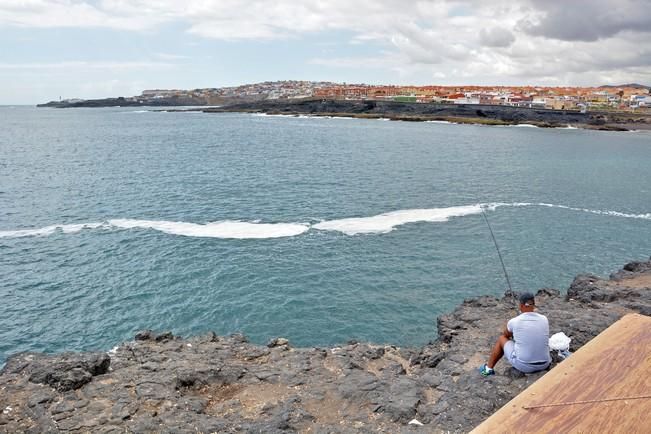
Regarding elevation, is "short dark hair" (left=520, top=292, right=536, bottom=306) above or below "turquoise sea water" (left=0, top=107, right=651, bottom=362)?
above

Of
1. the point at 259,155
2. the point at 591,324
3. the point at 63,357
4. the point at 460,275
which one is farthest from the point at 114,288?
the point at 259,155

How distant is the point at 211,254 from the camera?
24.6m

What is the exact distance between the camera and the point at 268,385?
34.8 feet

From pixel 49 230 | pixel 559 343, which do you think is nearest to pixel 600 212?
pixel 559 343

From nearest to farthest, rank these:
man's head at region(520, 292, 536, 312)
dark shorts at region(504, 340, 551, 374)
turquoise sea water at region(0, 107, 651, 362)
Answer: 1. man's head at region(520, 292, 536, 312)
2. dark shorts at region(504, 340, 551, 374)
3. turquoise sea water at region(0, 107, 651, 362)

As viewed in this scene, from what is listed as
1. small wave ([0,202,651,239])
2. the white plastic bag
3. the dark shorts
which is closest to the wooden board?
the dark shorts

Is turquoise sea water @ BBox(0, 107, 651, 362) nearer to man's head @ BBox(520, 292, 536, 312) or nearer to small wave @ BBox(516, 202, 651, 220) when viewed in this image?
A: small wave @ BBox(516, 202, 651, 220)

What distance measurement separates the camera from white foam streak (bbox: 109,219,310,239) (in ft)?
91.9

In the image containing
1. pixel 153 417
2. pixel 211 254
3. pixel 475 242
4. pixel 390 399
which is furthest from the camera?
pixel 475 242

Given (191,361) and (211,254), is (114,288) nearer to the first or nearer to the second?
(211,254)

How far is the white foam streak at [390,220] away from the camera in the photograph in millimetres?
29062

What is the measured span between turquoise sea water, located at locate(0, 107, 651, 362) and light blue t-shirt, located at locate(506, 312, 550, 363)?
27.9ft

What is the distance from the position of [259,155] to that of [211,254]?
42.6 meters

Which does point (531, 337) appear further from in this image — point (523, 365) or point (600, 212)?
point (600, 212)
